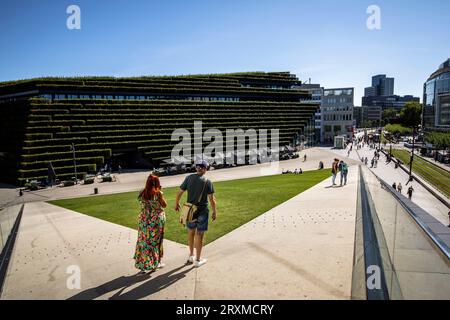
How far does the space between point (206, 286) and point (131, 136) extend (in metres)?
39.3

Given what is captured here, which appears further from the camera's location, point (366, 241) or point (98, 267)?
point (98, 267)

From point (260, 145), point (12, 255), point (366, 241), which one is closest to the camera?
point (366, 241)

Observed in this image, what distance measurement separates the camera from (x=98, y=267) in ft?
21.5

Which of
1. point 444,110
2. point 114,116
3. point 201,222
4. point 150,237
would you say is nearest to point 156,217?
point 150,237

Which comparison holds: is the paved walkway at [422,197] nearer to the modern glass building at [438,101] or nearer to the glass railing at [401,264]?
the glass railing at [401,264]

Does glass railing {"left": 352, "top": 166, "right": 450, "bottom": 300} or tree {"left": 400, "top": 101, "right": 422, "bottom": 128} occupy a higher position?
tree {"left": 400, "top": 101, "right": 422, "bottom": 128}

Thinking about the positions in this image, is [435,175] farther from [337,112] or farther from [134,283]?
[337,112]

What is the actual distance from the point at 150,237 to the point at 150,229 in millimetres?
159

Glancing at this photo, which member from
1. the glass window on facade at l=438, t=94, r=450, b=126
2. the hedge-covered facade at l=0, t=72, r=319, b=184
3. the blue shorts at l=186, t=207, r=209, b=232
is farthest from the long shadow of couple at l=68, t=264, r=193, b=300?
the glass window on facade at l=438, t=94, r=450, b=126

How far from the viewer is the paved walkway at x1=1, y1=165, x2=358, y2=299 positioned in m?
5.11

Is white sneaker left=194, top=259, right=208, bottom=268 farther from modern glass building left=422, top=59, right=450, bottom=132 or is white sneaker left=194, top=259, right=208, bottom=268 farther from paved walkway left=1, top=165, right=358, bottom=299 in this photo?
modern glass building left=422, top=59, right=450, bottom=132

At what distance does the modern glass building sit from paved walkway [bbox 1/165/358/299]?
101 metres
